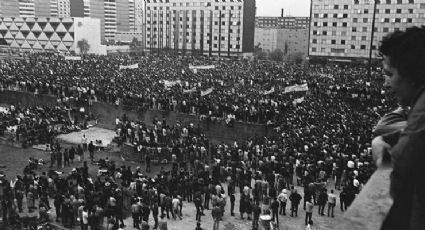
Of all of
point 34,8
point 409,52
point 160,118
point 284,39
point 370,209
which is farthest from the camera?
point 34,8

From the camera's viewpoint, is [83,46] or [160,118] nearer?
[160,118]

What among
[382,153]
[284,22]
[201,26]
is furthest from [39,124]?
[284,22]

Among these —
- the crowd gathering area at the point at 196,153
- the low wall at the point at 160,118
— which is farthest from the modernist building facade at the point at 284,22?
the low wall at the point at 160,118

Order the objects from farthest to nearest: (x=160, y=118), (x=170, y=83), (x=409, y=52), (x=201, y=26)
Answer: (x=201, y=26), (x=170, y=83), (x=160, y=118), (x=409, y=52)

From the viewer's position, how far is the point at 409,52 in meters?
Answer: 1.97

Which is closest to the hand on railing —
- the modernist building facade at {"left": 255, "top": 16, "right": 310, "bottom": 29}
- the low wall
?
the low wall

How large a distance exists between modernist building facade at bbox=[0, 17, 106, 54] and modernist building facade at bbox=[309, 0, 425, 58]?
52.4m

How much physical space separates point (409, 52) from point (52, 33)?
352 ft

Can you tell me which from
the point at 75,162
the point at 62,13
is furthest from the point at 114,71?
the point at 62,13

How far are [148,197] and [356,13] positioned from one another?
78.9m

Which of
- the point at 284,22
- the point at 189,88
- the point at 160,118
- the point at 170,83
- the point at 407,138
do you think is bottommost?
the point at 160,118

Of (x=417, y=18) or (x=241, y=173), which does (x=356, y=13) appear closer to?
(x=417, y=18)

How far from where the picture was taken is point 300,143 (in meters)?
22.7

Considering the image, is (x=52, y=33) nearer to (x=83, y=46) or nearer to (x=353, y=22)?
(x=83, y=46)
